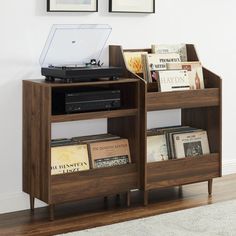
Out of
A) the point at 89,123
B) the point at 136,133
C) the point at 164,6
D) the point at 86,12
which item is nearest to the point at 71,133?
the point at 89,123

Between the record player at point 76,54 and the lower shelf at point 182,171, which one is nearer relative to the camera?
the record player at point 76,54

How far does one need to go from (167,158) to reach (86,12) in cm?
102

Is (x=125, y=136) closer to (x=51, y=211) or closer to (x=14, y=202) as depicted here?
(x=51, y=211)

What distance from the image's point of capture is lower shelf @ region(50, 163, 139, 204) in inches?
138

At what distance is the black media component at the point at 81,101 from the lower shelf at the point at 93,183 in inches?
14.1

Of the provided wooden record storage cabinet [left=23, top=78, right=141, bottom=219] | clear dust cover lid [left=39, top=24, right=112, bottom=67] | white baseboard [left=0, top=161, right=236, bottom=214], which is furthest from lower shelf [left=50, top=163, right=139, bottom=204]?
clear dust cover lid [left=39, top=24, right=112, bottom=67]

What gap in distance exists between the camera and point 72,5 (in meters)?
3.77

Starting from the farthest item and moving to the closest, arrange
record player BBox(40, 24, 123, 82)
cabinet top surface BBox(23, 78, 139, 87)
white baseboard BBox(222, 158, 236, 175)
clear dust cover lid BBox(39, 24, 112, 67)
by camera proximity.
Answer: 1. white baseboard BBox(222, 158, 236, 175)
2. clear dust cover lid BBox(39, 24, 112, 67)
3. record player BBox(40, 24, 123, 82)
4. cabinet top surface BBox(23, 78, 139, 87)

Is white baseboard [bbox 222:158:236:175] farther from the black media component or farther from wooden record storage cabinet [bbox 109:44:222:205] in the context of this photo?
the black media component

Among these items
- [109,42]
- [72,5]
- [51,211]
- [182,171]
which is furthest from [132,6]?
[51,211]

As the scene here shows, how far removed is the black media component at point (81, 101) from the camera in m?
3.49

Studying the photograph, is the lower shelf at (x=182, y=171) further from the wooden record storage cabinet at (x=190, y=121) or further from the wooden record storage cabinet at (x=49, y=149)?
the wooden record storage cabinet at (x=49, y=149)

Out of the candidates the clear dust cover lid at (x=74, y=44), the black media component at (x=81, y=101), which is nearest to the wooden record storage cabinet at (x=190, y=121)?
the clear dust cover lid at (x=74, y=44)

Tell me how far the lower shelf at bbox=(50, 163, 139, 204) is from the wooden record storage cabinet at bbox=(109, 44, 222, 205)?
0.10 m
